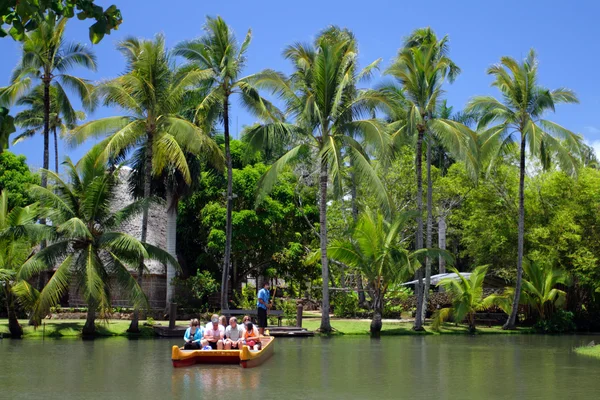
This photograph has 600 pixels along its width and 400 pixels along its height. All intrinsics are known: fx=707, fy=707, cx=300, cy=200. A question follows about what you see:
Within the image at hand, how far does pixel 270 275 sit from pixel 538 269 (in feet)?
42.7

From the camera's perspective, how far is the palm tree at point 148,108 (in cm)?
2617

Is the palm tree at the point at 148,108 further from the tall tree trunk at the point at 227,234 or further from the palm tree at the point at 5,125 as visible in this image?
the palm tree at the point at 5,125

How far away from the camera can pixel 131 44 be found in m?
27.3

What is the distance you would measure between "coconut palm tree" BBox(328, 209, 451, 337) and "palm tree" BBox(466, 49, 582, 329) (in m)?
→ 5.96

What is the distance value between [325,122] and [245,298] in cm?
973

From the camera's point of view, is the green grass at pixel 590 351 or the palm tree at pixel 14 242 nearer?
the green grass at pixel 590 351

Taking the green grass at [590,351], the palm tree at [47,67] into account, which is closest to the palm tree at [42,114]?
the palm tree at [47,67]

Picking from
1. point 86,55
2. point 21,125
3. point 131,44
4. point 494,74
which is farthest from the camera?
point 21,125

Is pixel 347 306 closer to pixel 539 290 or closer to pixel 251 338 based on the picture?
pixel 539 290

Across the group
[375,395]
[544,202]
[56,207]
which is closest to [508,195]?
[544,202]

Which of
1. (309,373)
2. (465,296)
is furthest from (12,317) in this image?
(465,296)

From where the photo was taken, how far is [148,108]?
2655 cm

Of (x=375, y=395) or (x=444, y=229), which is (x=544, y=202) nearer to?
(x=444, y=229)

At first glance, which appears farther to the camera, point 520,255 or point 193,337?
point 520,255
